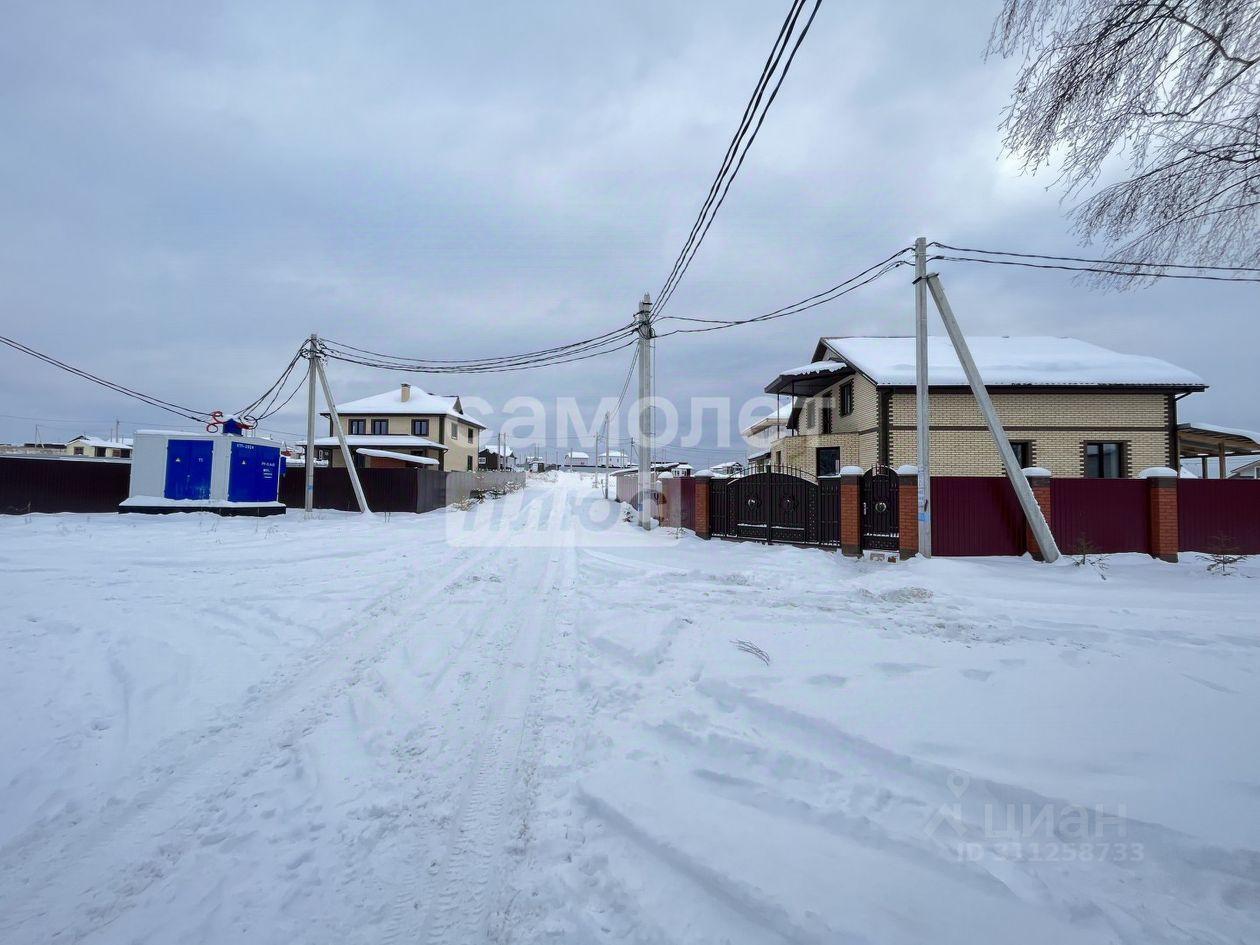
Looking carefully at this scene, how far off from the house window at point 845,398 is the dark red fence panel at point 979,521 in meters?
8.06

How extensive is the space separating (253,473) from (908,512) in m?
20.6

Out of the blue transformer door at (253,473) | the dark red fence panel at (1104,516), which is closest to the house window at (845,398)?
the dark red fence panel at (1104,516)

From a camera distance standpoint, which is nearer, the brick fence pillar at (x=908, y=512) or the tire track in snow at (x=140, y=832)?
the tire track in snow at (x=140, y=832)

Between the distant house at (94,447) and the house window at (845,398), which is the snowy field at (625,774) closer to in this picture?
the house window at (845,398)

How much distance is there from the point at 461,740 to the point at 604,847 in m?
1.33

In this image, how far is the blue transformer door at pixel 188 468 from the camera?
16797mm

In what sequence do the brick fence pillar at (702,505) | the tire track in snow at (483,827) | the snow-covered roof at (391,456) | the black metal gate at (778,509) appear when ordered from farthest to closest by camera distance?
the snow-covered roof at (391,456)
the brick fence pillar at (702,505)
the black metal gate at (778,509)
the tire track in snow at (483,827)

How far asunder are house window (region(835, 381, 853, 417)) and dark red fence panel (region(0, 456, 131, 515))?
2555 cm

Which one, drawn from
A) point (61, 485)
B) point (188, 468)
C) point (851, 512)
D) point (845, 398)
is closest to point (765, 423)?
point (845, 398)

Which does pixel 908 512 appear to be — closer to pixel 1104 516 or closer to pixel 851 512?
pixel 851 512

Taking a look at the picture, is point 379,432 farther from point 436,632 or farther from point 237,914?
point 237,914

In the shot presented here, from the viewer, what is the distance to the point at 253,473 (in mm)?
18125

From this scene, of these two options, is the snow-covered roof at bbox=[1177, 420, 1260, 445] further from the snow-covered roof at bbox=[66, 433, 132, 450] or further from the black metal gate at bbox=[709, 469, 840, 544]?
the snow-covered roof at bbox=[66, 433, 132, 450]

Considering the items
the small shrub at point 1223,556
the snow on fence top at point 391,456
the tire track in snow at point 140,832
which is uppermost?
the snow on fence top at point 391,456
